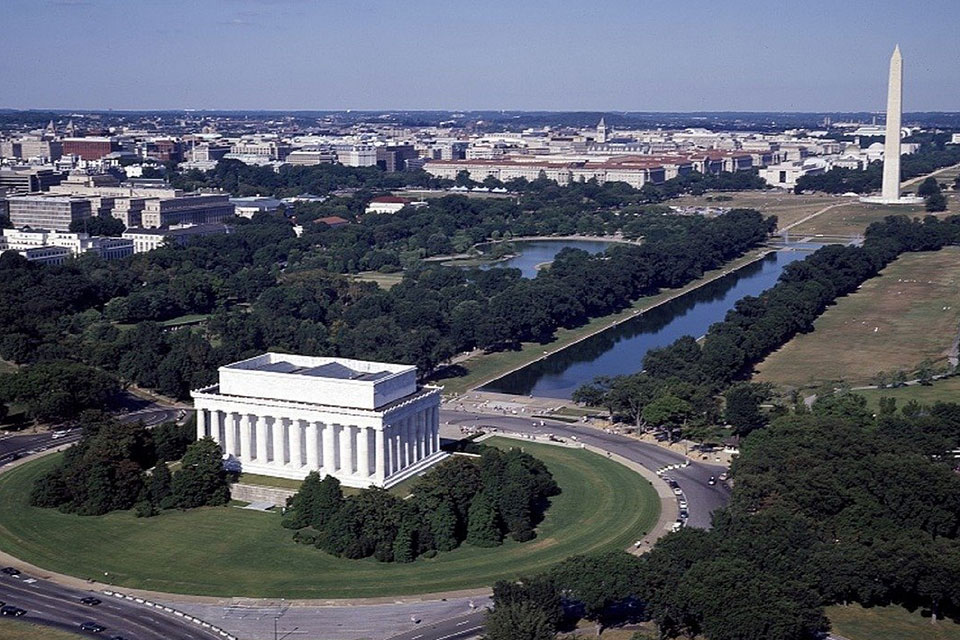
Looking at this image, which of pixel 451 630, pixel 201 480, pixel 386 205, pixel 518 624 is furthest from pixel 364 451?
pixel 386 205

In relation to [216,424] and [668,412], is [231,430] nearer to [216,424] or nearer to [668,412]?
[216,424]

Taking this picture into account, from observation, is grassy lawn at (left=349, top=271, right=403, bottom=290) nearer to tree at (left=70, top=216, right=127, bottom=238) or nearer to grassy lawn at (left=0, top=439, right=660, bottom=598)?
tree at (left=70, top=216, right=127, bottom=238)

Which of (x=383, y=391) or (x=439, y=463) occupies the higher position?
(x=383, y=391)

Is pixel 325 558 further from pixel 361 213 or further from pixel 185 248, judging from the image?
pixel 361 213

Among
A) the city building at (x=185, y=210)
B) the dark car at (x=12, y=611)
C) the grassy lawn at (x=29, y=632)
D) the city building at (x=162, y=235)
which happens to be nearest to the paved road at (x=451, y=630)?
the grassy lawn at (x=29, y=632)

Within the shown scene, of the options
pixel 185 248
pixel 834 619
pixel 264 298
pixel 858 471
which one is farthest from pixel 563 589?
pixel 185 248
